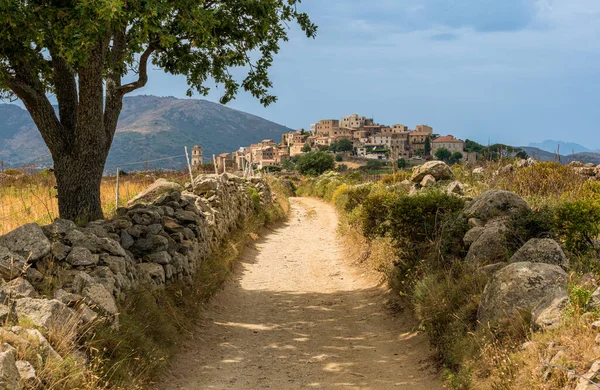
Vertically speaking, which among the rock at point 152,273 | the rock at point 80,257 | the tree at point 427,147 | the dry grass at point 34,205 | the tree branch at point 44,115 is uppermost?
the tree at point 427,147

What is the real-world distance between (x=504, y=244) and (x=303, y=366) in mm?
3635

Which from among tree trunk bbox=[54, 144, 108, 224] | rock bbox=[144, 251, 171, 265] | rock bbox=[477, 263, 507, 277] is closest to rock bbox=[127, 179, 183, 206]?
tree trunk bbox=[54, 144, 108, 224]

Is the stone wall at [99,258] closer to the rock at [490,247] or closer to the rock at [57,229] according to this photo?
the rock at [57,229]

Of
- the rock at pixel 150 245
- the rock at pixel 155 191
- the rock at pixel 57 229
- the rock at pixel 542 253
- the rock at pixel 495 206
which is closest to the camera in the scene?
the rock at pixel 542 253

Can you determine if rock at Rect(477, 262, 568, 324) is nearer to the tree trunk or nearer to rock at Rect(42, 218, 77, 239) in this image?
rock at Rect(42, 218, 77, 239)

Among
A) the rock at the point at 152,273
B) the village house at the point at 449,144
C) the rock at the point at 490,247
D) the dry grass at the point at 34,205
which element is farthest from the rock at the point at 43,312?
the village house at the point at 449,144

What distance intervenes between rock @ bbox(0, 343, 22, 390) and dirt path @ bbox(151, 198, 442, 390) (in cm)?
242

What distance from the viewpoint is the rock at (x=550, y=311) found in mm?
5094

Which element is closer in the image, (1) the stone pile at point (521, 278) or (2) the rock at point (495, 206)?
(1) the stone pile at point (521, 278)

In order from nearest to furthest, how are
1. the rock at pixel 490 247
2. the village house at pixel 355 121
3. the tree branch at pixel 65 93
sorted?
1. the rock at pixel 490 247
2. the tree branch at pixel 65 93
3. the village house at pixel 355 121

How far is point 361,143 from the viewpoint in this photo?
163000mm

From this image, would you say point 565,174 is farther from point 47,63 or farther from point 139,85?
point 47,63

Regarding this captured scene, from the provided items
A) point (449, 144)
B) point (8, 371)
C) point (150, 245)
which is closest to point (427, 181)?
point (150, 245)

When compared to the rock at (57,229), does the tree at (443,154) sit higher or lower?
higher
